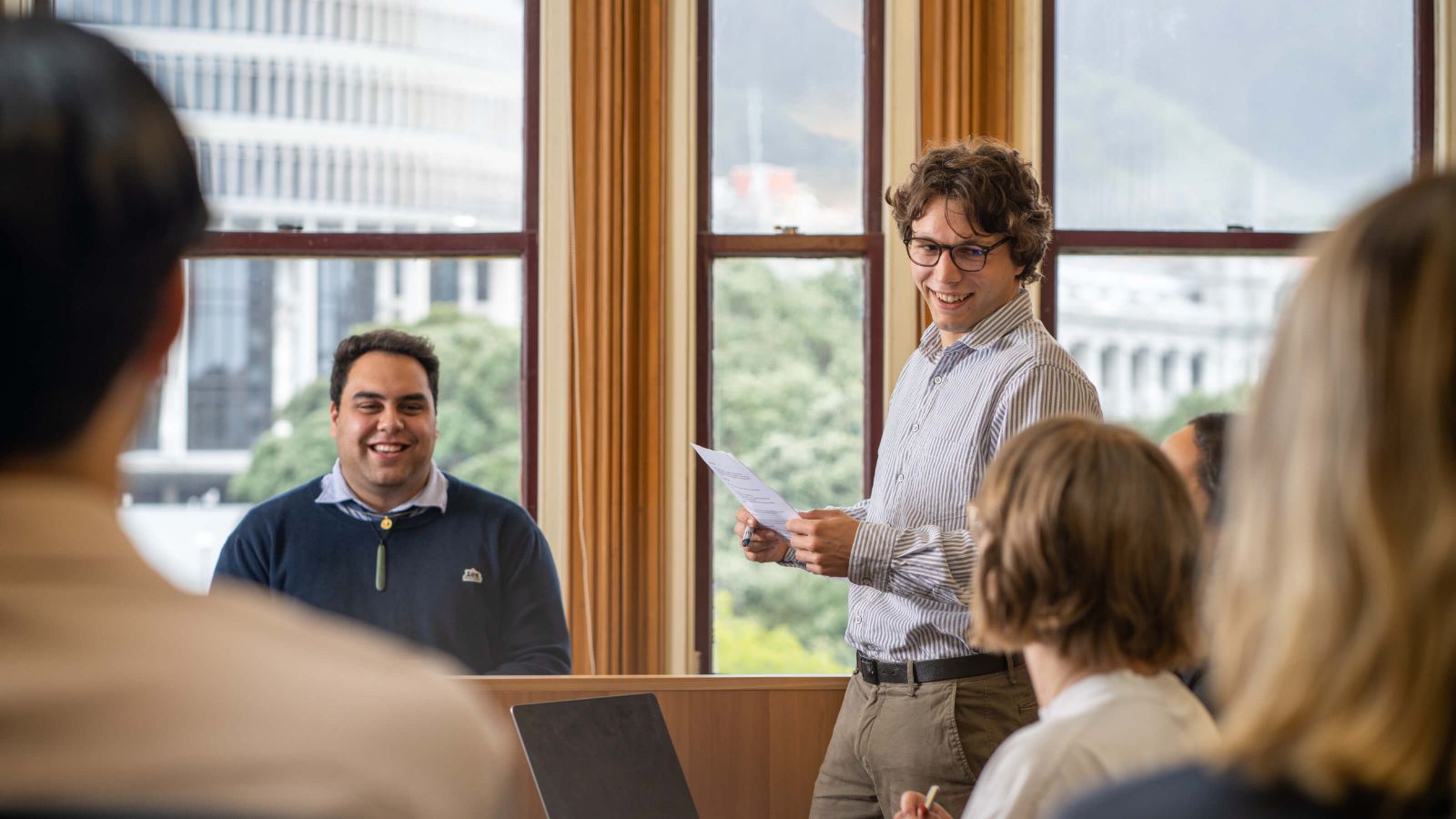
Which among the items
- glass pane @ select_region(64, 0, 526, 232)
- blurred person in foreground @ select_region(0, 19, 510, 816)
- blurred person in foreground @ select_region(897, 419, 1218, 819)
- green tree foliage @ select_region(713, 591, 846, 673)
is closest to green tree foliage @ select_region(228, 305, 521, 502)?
glass pane @ select_region(64, 0, 526, 232)

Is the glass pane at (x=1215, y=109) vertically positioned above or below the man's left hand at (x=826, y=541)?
above

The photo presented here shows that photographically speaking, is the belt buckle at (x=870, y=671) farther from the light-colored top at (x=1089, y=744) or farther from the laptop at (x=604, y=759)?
the light-colored top at (x=1089, y=744)

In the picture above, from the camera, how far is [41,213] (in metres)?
0.53

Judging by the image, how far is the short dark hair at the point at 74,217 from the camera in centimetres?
53

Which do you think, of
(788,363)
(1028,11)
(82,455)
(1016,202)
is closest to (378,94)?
(788,363)

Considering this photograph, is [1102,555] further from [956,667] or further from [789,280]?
[789,280]

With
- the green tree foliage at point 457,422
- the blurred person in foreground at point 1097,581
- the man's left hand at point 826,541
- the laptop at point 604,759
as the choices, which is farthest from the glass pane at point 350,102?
the blurred person in foreground at point 1097,581

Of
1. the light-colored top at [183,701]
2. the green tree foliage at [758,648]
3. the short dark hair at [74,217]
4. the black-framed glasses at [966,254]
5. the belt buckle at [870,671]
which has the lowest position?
the green tree foliage at [758,648]

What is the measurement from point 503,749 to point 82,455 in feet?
0.76

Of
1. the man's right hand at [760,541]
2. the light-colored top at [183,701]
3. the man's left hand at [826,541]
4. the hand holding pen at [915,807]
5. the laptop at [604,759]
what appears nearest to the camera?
the light-colored top at [183,701]

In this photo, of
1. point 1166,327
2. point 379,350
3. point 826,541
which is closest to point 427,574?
point 379,350

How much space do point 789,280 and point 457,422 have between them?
1.14 metres

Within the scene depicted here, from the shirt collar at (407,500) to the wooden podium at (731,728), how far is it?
31.6 inches

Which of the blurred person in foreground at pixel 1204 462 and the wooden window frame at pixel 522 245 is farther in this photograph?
the wooden window frame at pixel 522 245
